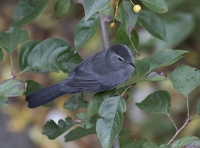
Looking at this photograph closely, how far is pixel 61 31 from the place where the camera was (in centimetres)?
488

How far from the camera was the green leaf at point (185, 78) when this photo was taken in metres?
1.67

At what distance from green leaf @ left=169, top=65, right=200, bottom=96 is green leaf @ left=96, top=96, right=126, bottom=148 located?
265 mm

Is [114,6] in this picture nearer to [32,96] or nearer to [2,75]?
[32,96]

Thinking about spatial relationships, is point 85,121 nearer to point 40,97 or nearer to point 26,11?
point 40,97

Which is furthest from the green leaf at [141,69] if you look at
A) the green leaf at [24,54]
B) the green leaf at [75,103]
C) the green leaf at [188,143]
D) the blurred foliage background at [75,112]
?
the blurred foliage background at [75,112]

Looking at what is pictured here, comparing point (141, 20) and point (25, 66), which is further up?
point (141, 20)

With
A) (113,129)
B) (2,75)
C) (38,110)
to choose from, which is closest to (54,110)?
(38,110)

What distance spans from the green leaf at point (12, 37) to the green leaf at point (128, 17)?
43 centimetres

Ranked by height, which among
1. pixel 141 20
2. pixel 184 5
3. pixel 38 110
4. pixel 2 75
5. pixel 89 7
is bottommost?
pixel 38 110

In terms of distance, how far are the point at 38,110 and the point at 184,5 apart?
200 centimetres

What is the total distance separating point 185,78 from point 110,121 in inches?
15.1

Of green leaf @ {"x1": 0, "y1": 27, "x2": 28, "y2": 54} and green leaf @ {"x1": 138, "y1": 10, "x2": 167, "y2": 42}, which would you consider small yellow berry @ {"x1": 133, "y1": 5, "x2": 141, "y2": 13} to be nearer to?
green leaf @ {"x1": 138, "y1": 10, "x2": 167, "y2": 42}

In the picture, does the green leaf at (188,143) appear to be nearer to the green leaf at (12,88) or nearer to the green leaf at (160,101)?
the green leaf at (160,101)

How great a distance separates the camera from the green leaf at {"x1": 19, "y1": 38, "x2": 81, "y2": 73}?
1725 millimetres
